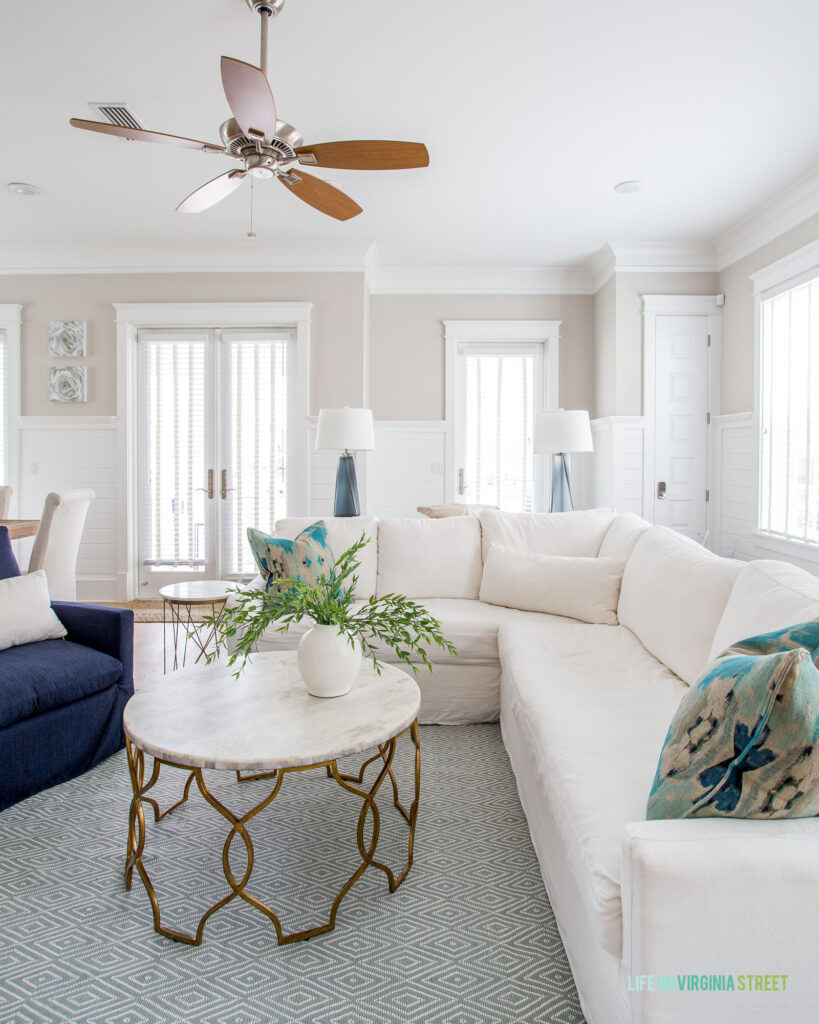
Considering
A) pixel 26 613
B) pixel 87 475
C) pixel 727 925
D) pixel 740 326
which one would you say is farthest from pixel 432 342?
pixel 727 925

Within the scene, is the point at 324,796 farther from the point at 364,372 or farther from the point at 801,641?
the point at 364,372

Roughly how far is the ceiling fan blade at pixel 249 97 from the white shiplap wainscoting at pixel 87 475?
11.9 feet

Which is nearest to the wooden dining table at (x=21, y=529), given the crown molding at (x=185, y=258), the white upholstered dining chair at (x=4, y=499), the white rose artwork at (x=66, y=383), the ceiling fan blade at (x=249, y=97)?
the white upholstered dining chair at (x=4, y=499)

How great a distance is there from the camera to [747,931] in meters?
0.93

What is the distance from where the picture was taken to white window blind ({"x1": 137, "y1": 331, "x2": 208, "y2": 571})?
209 inches

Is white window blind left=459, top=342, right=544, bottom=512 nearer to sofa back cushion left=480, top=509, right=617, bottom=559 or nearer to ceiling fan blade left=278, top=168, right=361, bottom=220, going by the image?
sofa back cushion left=480, top=509, right=617, bottom=559

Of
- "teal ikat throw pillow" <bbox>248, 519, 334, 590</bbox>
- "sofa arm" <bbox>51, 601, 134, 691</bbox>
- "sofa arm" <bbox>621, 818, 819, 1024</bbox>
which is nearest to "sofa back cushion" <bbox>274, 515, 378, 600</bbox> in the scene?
"teal ikat throw pillow" <bbox>248, 519, 334, 590</bbox>

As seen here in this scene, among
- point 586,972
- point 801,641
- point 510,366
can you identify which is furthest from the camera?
point 510,366

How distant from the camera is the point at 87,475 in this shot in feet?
17.4

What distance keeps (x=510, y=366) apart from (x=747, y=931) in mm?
5173

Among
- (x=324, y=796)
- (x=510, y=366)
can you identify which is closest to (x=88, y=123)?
(x=324, y=796)

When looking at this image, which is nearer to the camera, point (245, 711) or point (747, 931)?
point (747, 931)

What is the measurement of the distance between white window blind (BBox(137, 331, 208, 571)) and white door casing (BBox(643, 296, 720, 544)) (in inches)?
141

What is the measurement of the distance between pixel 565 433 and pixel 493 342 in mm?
1964
